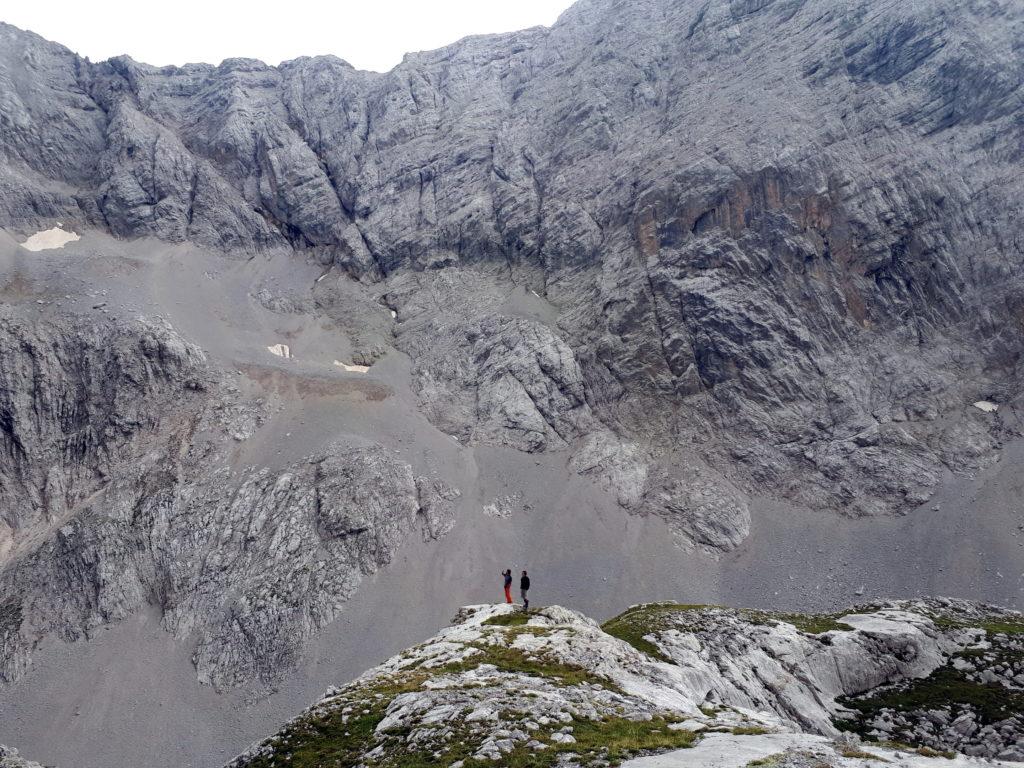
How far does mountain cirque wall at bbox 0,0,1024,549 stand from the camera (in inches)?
2714

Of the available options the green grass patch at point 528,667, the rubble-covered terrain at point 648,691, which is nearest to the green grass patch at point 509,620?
the rubble-covered terrain at point 648,691

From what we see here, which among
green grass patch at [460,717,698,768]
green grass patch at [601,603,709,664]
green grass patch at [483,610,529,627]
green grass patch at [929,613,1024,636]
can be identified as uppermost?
green grass patch at [460,717,698,768]

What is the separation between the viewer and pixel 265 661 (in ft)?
168

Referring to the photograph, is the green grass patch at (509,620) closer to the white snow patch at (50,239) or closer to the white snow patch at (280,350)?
the white snow patch at (280,350)

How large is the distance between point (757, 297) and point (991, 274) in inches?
1017

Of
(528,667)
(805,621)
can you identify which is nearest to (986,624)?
(805,621)

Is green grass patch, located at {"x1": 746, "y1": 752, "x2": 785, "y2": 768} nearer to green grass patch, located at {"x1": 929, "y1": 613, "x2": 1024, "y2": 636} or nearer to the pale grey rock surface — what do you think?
green grass patch, located at {"x1": 929, "y1": 613, "x2": 1024, "y2": 636}

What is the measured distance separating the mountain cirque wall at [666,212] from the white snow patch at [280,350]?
16202 mm

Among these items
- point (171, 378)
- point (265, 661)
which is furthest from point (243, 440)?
point (265, 661)

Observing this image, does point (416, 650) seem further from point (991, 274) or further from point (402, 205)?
point (402, 205)

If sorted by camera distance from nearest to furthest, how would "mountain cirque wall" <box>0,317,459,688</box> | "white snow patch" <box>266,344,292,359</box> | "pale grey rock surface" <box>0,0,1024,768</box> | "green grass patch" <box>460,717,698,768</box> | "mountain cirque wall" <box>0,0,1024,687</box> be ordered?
"green grass patch" <box>460,717,698,768</box> < "mountain cirque wall" <box>0,317,459,688</box> < "pale grey rock surface" <box>0,0,1024,768</box> < "mountain cirque wall" <box>0,0,1024,687</box> < "white snow patch" <box>266,344,292,359</box>

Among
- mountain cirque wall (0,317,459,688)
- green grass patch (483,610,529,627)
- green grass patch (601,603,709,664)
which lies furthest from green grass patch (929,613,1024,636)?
mountain cirque wall (0,317,459,688)

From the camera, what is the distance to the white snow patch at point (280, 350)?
8354 centimetres

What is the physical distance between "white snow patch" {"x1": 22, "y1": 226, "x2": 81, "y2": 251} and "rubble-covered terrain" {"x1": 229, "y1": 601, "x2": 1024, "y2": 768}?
302 feet
